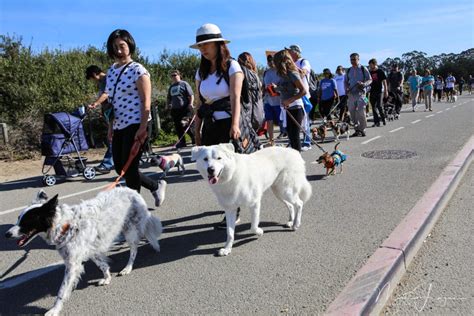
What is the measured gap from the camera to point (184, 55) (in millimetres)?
24531

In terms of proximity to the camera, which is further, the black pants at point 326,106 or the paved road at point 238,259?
the black pants at point 326,106

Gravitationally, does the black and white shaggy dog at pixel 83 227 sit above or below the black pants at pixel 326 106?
below

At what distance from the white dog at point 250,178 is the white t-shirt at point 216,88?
2.24 feet

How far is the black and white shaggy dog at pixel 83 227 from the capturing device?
3080mm

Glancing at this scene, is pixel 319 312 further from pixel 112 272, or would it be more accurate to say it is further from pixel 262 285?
pixel 112 272

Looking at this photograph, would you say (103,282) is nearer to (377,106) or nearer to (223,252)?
(223,252)

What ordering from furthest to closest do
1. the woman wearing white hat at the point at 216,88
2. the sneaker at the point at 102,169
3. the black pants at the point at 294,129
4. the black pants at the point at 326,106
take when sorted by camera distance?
A: the black pants at the point at 326,106, the sneaker at the point at 102,169, the black pants at the point at 294,129, the woman wearing white hat at the point at 216,88

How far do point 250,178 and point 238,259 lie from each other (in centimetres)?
81

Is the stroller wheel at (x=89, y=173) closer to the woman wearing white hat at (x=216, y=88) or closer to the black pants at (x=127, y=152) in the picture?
the black pants at (x=127, y=152)

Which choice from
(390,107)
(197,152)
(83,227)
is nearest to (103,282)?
(83,227)

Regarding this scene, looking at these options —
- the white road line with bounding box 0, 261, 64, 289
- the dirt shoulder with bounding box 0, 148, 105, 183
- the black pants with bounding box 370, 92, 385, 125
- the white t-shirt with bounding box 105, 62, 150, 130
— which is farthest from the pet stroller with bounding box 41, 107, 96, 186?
the black pants with bounding box 370, 92, 385, 125

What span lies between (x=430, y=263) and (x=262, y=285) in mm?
1660

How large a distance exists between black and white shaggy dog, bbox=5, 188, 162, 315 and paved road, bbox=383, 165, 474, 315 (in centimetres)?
237

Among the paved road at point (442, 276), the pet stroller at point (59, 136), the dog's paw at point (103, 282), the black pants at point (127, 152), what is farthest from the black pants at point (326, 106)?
the dog's paw at point (103, 282)
